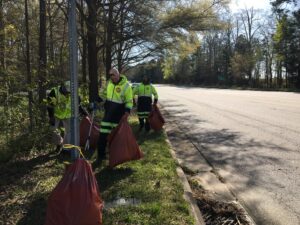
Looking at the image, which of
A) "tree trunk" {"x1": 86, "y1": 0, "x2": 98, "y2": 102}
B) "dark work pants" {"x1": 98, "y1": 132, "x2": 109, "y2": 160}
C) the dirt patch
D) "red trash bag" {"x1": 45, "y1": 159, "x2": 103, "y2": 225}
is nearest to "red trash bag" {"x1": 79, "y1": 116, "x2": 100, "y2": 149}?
"dark work pants" {"x1": 98, "y1": 132, "x2": 109, "y2": 160}

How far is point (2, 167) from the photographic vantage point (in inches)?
290

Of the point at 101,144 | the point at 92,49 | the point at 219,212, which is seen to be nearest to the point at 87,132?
the point at 101,144

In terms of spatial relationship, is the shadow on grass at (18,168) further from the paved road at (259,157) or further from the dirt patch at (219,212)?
the paved road at (259,157)

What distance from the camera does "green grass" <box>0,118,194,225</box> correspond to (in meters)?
4.99

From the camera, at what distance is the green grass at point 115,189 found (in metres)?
4.99

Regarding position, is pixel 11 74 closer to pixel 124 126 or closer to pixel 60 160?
pixel 60 160

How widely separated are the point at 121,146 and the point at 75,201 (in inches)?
117

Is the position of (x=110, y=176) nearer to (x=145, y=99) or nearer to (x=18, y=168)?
(x=18, y=168)

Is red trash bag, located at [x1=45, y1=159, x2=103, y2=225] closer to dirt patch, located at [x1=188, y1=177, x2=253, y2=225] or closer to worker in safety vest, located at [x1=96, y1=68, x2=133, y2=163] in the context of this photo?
dirt patch, located at [x1=188, y1=177, x2=253, y2=225]

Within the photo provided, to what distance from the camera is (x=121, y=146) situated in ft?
23.7

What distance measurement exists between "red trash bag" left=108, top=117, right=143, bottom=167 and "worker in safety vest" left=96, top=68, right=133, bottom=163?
1.43ft

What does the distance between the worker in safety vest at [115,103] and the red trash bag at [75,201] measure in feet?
10.7

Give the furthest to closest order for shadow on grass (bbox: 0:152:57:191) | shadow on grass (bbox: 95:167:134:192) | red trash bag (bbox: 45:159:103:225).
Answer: shadow on grass (bbox: 0:152:57:191) < shadow on grass (bbox: 95:167:134:192) < red trash bag (bbox: 45:159:103:225)

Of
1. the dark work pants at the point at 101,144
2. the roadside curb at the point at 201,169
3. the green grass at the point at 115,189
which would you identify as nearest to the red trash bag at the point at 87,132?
the green grass at the point at 115,189
